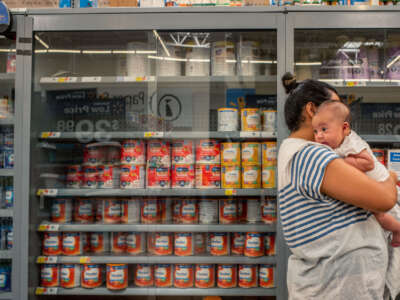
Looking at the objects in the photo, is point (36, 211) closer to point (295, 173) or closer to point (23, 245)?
point (23, 245)

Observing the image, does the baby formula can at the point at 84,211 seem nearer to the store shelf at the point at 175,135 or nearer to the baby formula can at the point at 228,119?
the store shelf at the point at 175,135

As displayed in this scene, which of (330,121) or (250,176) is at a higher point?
(330,121)

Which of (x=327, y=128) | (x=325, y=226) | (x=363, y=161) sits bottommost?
(x=325, y=226)

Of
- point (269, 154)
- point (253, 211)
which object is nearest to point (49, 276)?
point (253, 211)

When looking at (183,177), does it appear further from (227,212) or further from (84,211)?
(84,211)

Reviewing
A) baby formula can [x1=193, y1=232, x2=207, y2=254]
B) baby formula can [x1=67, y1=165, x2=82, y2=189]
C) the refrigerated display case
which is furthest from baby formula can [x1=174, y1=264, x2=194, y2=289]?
baby formula can [x1=67, y1=165, x2=82, y2=189]

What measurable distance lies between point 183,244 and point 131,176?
580 mm

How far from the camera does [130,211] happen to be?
2.23 m

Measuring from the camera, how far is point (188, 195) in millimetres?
2205

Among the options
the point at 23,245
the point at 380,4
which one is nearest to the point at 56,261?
the point at 23,245

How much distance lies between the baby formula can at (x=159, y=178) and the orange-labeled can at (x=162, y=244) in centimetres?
33

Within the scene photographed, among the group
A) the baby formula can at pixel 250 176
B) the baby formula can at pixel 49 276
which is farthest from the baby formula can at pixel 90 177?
the baby formula can at pixel 250 176

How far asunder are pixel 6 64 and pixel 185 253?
1870 millimetres

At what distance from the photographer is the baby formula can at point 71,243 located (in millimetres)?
2189
